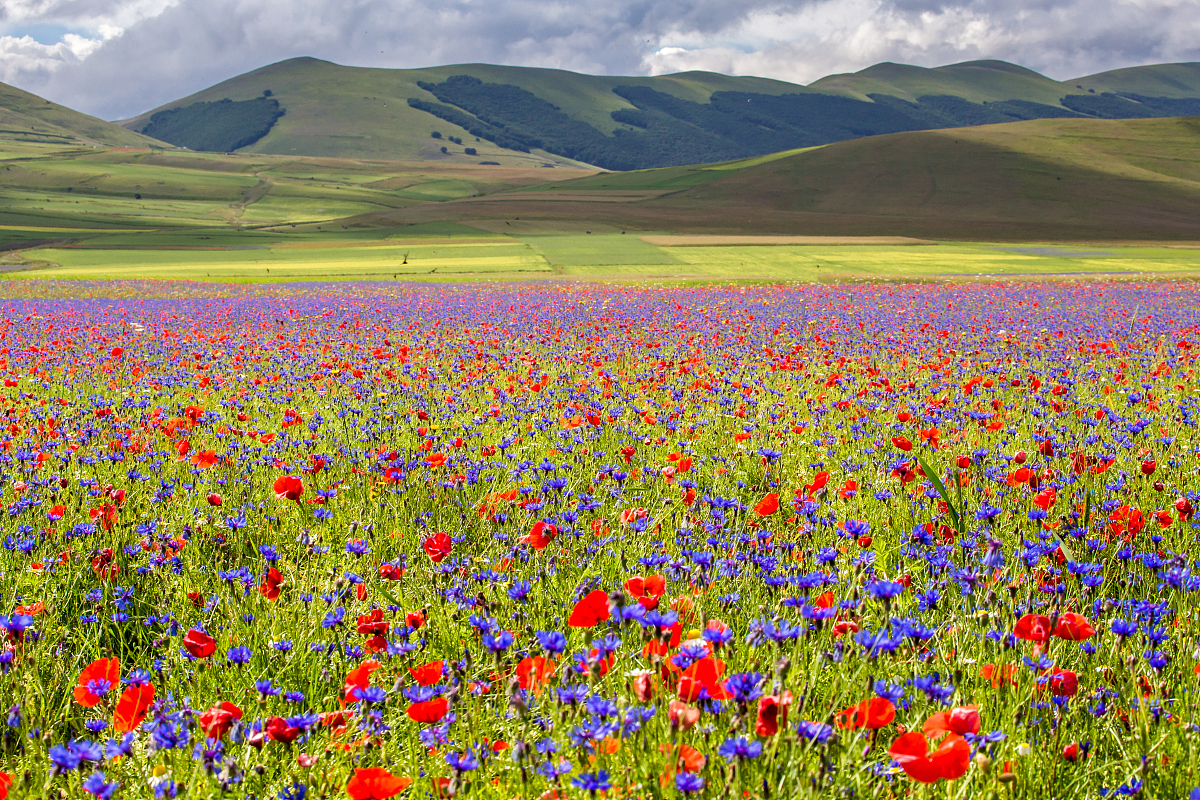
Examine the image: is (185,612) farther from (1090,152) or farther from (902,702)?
(1090,152)

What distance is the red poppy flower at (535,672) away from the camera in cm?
214

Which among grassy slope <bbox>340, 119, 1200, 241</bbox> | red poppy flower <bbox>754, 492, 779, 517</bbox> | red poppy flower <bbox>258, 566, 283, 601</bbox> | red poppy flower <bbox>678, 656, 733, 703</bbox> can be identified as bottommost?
red poppy flower <bbox>258, 566, 283, 601</bbox>

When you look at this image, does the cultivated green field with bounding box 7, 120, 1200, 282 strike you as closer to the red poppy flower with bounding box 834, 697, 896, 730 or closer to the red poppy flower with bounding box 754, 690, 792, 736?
the red poppy flower with bounding box 834, 697, 896, 730

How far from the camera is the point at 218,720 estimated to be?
1.87m

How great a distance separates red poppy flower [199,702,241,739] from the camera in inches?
73.0

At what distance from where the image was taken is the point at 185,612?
3129 mm

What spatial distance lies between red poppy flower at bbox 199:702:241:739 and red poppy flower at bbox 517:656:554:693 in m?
0.73

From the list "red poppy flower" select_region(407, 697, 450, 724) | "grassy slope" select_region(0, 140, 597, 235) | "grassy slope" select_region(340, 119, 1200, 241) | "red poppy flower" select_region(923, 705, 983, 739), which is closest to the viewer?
"red poppy flower" select_region(923, 705, 983, 739)

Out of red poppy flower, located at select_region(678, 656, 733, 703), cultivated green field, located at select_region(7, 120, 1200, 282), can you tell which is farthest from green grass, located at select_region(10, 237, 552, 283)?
red poppy flower, located at select_region(678, 656, 733, 703)

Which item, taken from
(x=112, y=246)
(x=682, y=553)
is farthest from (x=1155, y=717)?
(x=112, y=246)

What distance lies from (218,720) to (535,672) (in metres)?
0.80

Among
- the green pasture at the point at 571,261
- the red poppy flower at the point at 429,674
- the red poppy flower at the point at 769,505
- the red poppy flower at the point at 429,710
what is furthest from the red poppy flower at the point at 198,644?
the green pasture at the point at 571,261

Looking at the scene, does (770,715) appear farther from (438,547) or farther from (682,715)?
(438,547)

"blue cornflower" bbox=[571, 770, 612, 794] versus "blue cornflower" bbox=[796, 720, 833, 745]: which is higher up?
"blue cornflower" bbox=[796, 720, 833, 745]
